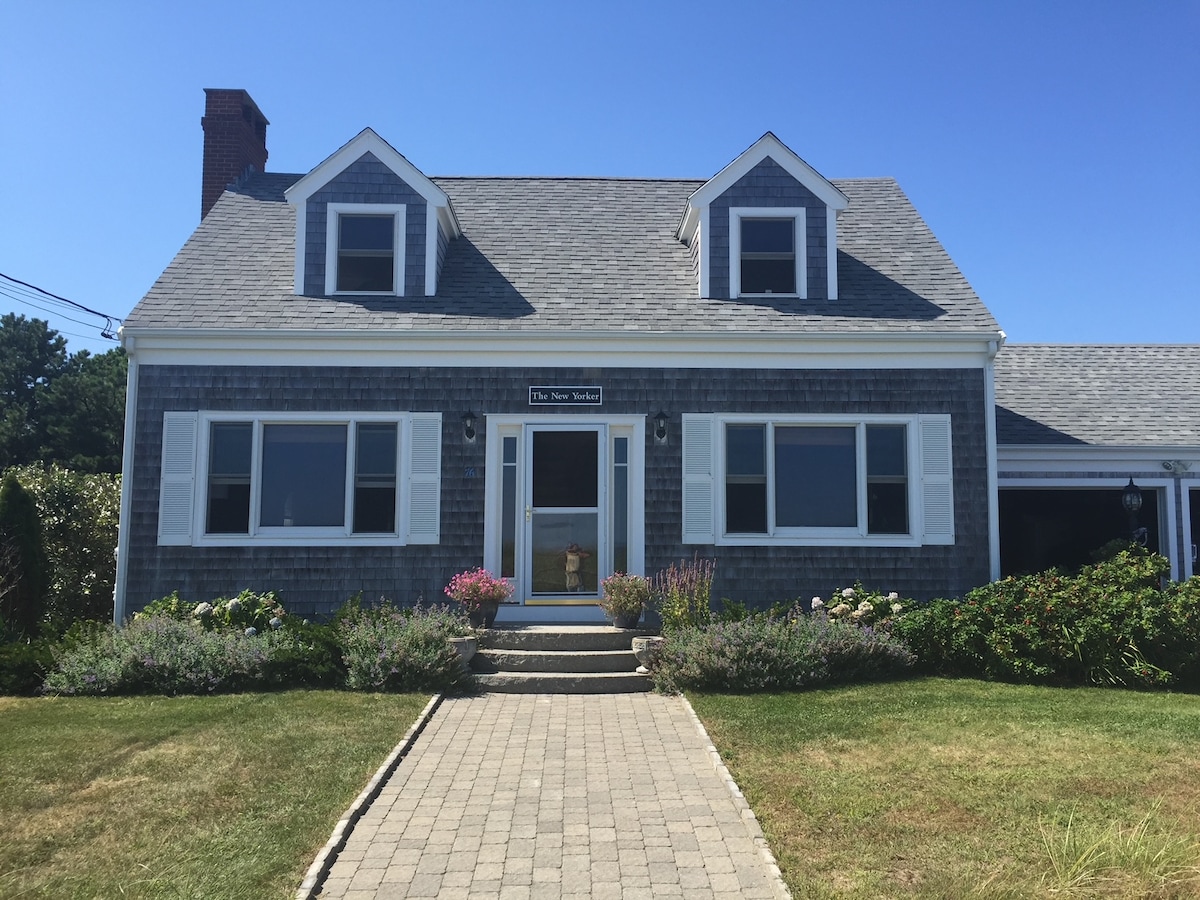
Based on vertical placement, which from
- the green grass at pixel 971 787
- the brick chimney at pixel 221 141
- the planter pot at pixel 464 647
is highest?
the brick chimney at pixel 221 141

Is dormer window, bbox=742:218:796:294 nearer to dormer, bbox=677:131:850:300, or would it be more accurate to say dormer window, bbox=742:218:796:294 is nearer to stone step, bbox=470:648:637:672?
dormer, bbox=677:131:850:300

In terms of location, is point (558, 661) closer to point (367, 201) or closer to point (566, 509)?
point (566, 509)

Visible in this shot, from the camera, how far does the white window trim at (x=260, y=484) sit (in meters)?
11.9

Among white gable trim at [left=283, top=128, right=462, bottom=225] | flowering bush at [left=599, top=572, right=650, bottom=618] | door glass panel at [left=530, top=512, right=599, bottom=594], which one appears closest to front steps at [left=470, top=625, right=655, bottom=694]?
flowering bush at [left=599, top=572, right=650, bottom=618]

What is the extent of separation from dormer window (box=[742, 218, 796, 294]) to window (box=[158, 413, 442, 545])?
480cm

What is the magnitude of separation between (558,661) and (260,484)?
14.8 ft

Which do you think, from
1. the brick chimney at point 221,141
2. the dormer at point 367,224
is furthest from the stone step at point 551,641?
the brick chimney at point 221,141

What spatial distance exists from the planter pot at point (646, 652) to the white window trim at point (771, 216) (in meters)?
5.15

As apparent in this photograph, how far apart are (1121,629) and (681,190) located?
9825mm

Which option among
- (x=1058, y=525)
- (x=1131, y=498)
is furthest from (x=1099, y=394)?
(x=1131, y=498)

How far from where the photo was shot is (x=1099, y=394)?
16188 mm

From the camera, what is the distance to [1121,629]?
9.88 metres

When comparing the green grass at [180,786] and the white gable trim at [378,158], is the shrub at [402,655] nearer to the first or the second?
the green grass at [180,786]

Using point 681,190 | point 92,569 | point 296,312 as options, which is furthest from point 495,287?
point 92,569
